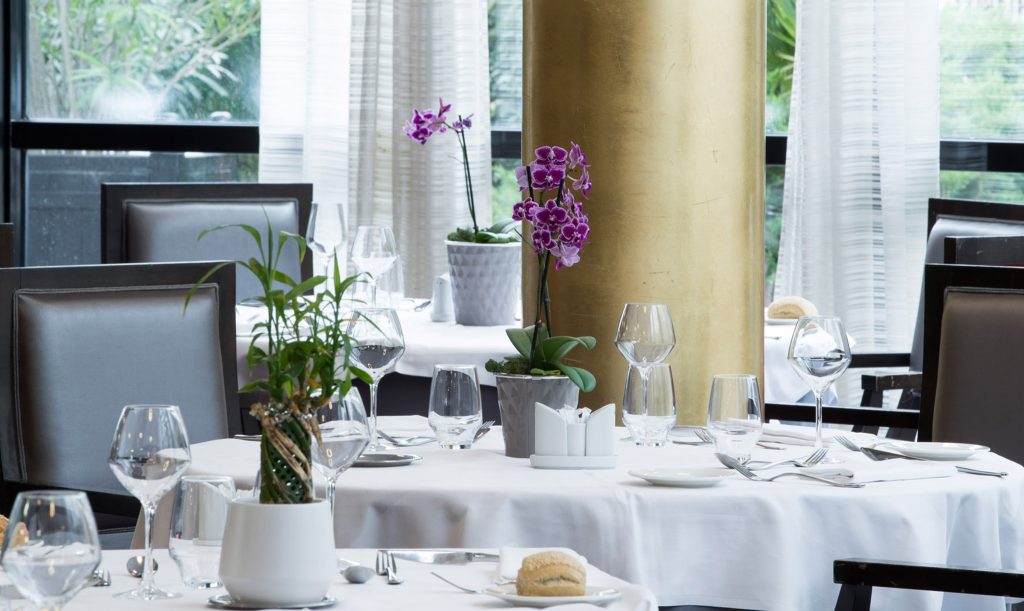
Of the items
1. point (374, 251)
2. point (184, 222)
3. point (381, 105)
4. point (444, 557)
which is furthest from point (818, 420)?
point (381, 105)

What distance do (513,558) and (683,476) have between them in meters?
0.45

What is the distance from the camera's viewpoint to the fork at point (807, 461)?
6.23ft

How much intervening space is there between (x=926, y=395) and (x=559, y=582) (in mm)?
1455

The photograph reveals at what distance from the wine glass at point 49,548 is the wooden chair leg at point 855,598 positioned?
0.96 meters

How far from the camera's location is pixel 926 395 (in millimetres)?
2516

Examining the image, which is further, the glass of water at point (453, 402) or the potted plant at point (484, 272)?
the potted plant at point (484, 272)

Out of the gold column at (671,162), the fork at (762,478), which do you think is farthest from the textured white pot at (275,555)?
the gold column at (671,162)

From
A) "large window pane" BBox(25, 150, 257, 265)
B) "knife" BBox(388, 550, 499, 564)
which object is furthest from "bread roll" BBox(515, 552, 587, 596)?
"large window pane" BBox(25, 150, 257, 265)

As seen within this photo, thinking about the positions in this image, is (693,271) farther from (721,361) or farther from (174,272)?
(174,272)

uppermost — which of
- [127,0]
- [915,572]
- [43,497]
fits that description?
[127,0]

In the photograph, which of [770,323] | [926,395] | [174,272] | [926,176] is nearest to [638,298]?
[926,395]

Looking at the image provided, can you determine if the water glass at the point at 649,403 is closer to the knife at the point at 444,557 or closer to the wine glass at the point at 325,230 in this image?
the knife at the point at 444,557

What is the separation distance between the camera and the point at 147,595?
4.10 ft

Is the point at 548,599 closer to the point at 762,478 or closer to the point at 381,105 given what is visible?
the point at 762,478
